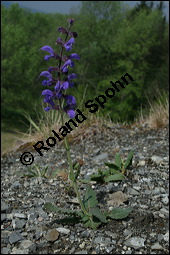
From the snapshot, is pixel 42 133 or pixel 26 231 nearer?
pixel 26 231

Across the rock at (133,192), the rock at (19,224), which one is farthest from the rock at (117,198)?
the rock at (19,224)

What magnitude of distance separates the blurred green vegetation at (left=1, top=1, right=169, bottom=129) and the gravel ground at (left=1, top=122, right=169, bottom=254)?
16.4 meters

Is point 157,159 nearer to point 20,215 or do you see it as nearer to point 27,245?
point 20,215

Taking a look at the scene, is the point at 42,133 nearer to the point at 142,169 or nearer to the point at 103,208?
the point at 142,169

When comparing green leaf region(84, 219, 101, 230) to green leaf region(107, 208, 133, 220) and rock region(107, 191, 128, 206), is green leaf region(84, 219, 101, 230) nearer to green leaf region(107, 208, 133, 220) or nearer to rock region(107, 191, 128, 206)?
Answer: green leaf region(107, 208, 133, 220)

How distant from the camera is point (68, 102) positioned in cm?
273

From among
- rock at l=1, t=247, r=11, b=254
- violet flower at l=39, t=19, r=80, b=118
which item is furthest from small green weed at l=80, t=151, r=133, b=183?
violet flower at l=39, t=19, r=80, b=118

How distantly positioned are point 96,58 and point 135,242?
21.3 m

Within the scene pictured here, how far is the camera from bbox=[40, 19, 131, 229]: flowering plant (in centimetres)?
260

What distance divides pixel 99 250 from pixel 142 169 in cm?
183

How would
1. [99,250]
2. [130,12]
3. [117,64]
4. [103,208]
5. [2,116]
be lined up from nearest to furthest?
[99,250]
[103,208]
[117,64]
[2,116]
[130,12]

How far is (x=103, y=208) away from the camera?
11.6ft

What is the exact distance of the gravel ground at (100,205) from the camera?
116 inches

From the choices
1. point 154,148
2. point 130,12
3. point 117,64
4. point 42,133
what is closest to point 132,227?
point 154,148
